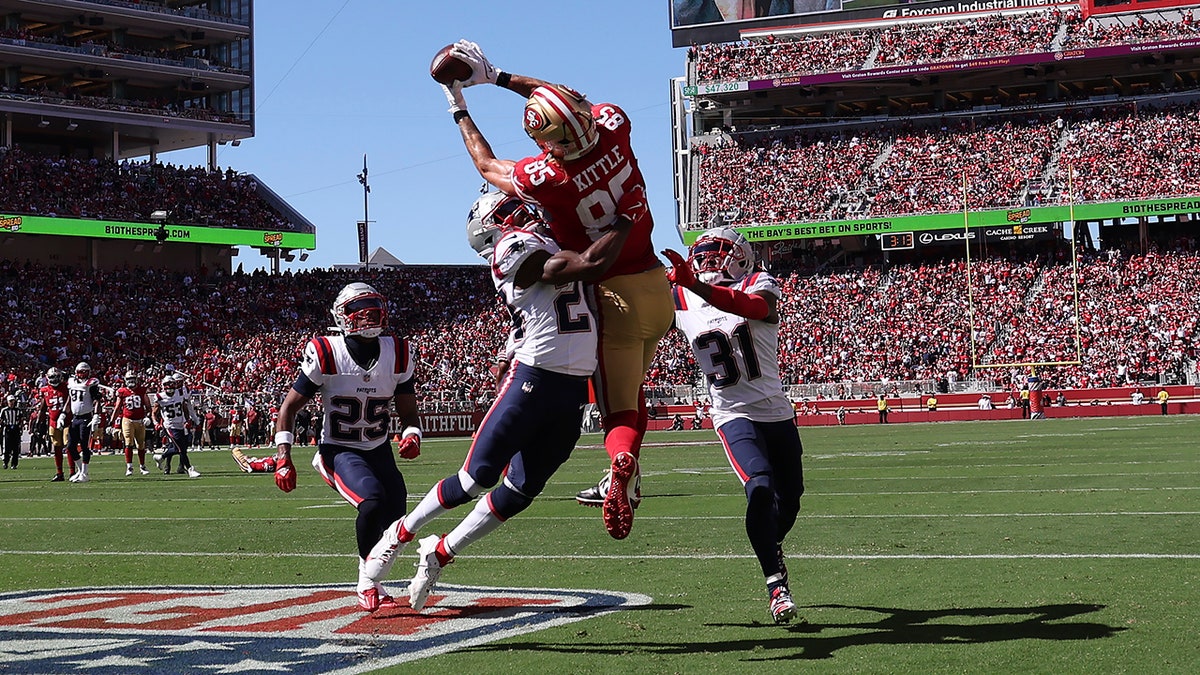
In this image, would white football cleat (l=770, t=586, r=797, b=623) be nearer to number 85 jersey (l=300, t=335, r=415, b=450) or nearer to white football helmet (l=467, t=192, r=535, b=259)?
white football helmet (l=467, t=192, r=535, b=259)

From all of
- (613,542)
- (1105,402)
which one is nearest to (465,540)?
(613,542)

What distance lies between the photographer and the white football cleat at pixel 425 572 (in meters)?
6.56

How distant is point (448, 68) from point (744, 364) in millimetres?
2118

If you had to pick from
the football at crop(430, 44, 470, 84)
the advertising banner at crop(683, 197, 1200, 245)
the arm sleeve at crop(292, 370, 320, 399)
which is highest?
the advertising banner at crop(683, 197, 1200, 245)

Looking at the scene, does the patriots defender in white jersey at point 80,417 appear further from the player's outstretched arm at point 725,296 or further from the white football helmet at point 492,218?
the player's outstretched arm at point 725,296

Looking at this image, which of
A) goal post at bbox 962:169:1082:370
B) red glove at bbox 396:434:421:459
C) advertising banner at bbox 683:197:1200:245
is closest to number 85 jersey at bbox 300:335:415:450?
red glove at bbox 396:434:421:459

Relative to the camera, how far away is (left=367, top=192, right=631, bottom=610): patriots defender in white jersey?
6297 mm

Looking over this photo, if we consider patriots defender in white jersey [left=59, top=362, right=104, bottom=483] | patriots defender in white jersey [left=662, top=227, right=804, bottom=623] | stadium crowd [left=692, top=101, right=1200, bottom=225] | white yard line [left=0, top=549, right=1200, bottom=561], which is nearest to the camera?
patriots defender in white jersey [left=662, top=227, right=804, bottom=623]

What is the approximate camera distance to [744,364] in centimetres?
733

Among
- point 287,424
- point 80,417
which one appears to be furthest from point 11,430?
point 287,424

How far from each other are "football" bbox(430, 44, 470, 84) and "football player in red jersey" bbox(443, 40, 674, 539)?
0.06 metres

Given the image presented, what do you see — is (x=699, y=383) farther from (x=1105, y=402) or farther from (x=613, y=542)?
(x=613, y=542)

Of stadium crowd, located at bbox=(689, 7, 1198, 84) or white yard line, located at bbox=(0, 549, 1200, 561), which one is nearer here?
white yard line, located at bbox=(0, 549, 1200, 561)

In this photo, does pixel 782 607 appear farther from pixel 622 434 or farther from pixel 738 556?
pixel 738 556
